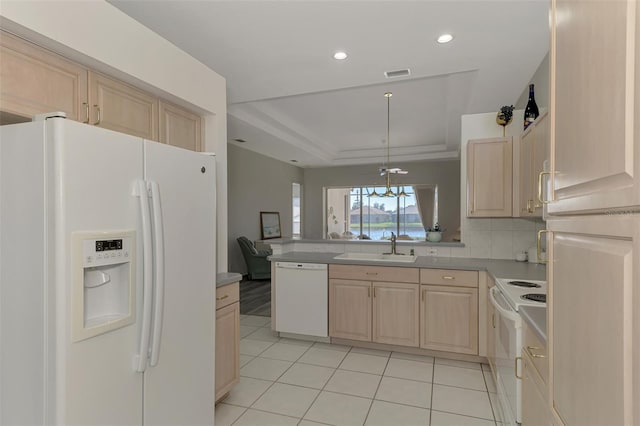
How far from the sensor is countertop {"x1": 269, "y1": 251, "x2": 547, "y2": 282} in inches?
105

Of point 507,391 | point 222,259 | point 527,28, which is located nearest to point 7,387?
point 222,259

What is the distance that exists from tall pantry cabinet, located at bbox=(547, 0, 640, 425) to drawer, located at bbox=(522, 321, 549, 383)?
326 mm

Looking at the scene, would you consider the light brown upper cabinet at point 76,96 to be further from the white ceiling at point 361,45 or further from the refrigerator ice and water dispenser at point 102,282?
the refrigerator ice and water dispenser at point 102,282

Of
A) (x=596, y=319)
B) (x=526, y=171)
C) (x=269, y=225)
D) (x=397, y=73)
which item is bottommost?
(x=269, y=225)

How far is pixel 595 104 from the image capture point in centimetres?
67

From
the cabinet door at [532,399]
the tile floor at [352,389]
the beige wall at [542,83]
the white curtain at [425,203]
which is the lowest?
the tile floor at [352,389]

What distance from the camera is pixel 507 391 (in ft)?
6.46

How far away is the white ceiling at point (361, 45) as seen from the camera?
2.18m

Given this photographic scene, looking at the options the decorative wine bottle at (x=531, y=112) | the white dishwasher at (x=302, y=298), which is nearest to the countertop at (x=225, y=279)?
the white dishwasher at (x=302, y=298)

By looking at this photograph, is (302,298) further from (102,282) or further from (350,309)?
(102,282)

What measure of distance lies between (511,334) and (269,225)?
656 cm

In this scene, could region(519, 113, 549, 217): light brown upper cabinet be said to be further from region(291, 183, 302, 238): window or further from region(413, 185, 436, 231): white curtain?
region(291, 183, 302, 238): window

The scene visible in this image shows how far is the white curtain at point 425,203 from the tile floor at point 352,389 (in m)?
6.53

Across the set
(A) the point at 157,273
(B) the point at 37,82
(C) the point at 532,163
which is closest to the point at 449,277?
(C) the point at 532,163
